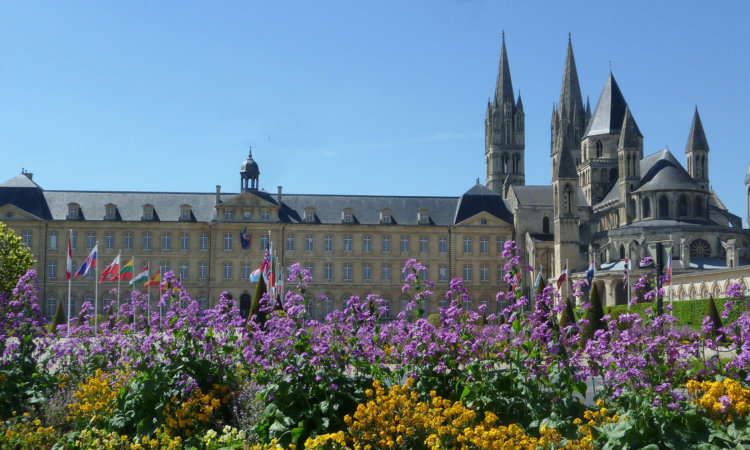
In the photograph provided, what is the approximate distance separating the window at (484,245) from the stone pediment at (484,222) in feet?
2.97

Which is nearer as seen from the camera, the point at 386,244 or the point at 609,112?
the point at 386,244

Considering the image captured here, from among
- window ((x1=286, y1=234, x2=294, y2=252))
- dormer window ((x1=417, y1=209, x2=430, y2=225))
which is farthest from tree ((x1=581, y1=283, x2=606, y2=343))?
window ((x1=286, y1=234, x2=294, y2=252))

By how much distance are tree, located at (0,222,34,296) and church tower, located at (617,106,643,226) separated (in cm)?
3961

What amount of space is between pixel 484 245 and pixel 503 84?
2625 cm

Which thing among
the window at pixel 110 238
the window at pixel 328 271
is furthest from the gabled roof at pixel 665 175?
the window at pixel 110 238

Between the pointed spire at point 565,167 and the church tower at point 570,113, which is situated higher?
the church tower at point 570,113

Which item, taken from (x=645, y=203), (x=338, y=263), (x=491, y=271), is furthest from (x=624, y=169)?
(x=338, y=263)

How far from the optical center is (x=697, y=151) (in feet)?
205

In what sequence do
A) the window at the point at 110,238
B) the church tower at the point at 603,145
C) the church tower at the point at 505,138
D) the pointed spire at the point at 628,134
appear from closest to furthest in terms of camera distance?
the window at the point at 110,238, the pointed spire at the point at 628,134, the church tower at the point at 603,145, the church tower at the point at 505,138

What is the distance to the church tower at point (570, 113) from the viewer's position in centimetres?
7800

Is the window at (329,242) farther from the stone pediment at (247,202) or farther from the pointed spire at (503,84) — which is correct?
the pointed spire at (503,84)

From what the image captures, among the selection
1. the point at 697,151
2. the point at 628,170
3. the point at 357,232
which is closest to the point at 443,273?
the point at 357,232

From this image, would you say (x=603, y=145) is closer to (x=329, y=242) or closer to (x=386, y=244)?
(x=386, y=244)

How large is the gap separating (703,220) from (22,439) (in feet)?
175
